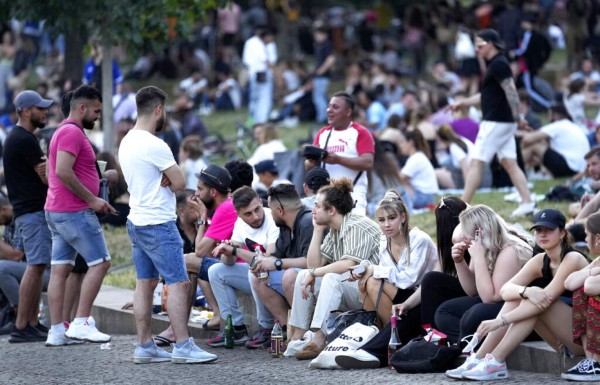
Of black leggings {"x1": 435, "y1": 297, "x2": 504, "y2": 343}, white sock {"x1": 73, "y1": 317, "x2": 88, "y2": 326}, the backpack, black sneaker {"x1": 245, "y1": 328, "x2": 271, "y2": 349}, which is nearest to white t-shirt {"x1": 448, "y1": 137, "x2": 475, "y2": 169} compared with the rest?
black sneaker {"x1": 245, "y1": 328, "x2": 271, "y2": 349}

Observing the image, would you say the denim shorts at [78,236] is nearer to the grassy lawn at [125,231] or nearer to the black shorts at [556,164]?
the grassy lawn at [125,231]

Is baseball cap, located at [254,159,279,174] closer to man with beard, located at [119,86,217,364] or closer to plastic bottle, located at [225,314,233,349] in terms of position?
plastic bottle, located at [225,314,233,349]

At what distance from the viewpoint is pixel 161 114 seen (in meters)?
9.48

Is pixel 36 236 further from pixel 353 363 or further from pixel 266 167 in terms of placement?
pixel 266 167

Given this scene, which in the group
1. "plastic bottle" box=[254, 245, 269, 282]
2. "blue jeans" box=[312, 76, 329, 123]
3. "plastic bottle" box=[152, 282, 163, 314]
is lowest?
"plastic bottle" box=[152, 282, 163, 314]

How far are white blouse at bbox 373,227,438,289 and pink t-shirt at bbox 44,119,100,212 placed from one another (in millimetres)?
2348

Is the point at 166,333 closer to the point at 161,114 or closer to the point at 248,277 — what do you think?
the point at 248,277

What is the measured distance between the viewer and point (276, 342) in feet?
32.4

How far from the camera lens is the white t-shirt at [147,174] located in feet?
30.6

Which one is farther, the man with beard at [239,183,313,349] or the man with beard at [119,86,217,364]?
the man with beard at [239,183,313,349]

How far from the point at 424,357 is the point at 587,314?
1.20m

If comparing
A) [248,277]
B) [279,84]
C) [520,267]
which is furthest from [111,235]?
[279,84]

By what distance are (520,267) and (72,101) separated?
3706 mm

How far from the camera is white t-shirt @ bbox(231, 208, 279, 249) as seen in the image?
10.5m
